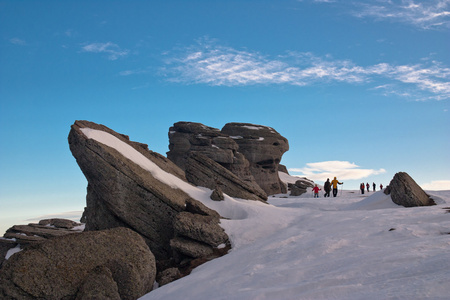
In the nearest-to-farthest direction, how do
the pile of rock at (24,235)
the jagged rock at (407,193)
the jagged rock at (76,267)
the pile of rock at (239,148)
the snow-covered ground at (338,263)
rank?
1. the snow-covered ground at (338,263)
2. the jagged rock at (76,267)
3. the jagged rock at (407,193)
4. the pile of rock at (24,235)
5. the pile of rock at (239,148)

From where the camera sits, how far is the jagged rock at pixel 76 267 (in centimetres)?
1196

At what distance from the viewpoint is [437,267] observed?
7.54 meters

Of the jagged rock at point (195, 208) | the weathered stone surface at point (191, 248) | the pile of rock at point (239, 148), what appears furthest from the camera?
the pile of rock at point (239, 148)

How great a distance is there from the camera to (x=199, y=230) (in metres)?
16.9

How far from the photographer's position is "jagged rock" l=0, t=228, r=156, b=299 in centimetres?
1196

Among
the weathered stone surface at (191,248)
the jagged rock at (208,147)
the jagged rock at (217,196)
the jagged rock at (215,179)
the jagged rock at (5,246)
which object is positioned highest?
the jagged rock at (208,147)

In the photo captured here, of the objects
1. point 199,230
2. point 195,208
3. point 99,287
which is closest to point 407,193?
point 195,208

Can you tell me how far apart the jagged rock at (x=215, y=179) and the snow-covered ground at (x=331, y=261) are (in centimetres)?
498

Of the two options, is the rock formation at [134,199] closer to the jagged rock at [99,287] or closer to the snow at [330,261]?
the snow at [330,261]

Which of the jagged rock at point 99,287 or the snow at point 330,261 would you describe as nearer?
the snow at point 330,261

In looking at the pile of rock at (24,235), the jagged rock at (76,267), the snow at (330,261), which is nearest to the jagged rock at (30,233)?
the pile of rock at (24,235)

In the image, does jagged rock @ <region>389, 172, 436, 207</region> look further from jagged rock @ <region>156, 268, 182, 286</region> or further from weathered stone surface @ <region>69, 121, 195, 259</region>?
jagged rock @ <region>156, 268, 182, 286</region>

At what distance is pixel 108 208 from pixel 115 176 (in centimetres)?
202

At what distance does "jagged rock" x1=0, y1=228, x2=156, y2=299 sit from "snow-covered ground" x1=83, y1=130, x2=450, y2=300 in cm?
143
